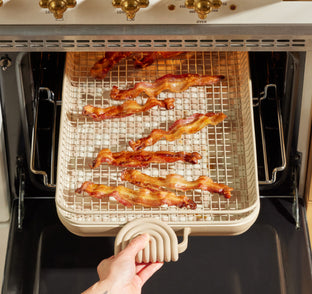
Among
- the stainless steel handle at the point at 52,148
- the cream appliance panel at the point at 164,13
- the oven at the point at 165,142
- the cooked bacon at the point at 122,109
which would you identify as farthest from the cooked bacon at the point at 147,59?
the cream appliance panel at the point at 164,13

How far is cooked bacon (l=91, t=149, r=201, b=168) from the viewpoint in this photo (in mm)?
1979

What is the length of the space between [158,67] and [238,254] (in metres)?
0.62

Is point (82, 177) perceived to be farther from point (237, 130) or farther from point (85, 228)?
point (237, 130)

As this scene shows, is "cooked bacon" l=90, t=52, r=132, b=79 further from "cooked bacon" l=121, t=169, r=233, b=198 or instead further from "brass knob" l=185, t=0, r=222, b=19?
"brass knob" l=185, t=0, r=222, b=19

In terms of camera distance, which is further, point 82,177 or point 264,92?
point 264,92

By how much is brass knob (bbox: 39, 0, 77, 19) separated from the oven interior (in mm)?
295

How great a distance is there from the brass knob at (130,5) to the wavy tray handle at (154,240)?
1.64 ft

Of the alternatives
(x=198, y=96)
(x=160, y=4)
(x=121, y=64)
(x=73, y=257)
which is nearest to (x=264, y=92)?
(x=198, y=96)

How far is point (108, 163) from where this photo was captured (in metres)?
1.98

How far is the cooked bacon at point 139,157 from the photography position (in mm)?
1979

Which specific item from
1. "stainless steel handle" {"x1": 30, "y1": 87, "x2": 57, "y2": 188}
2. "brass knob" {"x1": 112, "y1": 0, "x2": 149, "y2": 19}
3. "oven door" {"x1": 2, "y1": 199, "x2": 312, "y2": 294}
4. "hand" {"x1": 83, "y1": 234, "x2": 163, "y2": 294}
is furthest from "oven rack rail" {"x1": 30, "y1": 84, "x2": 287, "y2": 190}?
"brass knob" {"x1": 112, "y1": 0, "x2": 149, "y2": 19}

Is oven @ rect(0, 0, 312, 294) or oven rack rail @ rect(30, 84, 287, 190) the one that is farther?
oven rack rail @ rect(30, 84, 287, 190)

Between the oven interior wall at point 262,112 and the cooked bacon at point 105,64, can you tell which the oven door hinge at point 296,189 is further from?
the cooked bacon at point 105,64

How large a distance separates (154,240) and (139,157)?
328 millimetres
